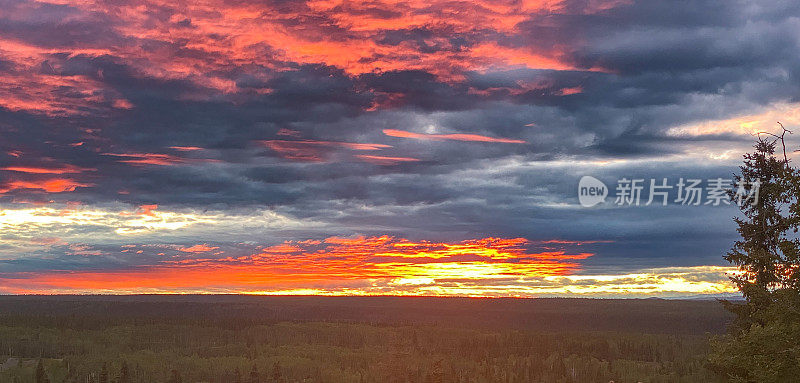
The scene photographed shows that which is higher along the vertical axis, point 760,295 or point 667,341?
point 760,295

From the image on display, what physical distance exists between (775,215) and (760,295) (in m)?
6.96

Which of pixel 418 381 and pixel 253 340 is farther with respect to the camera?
pixel 253 340

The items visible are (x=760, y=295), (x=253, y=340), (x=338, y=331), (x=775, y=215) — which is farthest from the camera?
(x=338, y=331)

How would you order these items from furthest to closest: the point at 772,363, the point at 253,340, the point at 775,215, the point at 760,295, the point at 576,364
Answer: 1. the point at 253,340
2. the point at 576,364
3. the point at 775,215
4. the point at 760,295
5. the point at 772,363

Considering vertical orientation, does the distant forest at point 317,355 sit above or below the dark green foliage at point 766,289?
below

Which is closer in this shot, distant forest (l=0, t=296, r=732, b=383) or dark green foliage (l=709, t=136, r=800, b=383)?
dark green foliage (l=709, t=136, r=800, b=383)

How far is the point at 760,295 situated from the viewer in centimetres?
4575

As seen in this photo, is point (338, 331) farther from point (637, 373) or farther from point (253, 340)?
point (637, 373)

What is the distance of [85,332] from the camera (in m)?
112

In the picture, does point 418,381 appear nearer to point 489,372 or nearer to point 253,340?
point 489,372

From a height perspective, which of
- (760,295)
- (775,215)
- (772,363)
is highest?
(775,215)

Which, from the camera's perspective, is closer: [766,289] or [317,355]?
[766,289]

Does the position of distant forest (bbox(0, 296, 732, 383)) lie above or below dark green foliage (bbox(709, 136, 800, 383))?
below

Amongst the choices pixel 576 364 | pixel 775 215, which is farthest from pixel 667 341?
pixel 775 215
